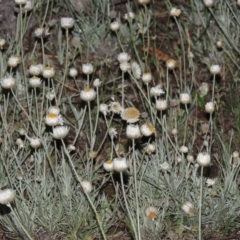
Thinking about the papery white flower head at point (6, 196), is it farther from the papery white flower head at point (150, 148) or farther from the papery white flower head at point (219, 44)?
the papery white flower head at point (219, 44)

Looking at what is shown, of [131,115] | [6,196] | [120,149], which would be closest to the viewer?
[6,196]

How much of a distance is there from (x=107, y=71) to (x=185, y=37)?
0.45 meters

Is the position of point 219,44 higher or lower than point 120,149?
higher

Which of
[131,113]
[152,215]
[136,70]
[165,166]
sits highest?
[131,113]

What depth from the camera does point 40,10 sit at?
3.50 metres

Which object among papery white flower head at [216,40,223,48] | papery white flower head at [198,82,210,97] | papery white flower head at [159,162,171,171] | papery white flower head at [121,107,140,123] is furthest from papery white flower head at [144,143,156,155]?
papery white flower head at [216,40,223,48]

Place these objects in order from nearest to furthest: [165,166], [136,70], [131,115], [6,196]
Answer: [6,196] < [131,115] < [165,166] < [136,70]

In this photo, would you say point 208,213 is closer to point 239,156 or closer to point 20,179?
point 239,156

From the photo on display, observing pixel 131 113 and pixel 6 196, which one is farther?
pixel 131 113

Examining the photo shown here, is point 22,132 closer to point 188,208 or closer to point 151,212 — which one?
point 151,212

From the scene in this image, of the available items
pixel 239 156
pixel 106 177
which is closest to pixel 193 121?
pixel 239 156

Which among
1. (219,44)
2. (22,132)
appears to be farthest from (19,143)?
(219,44)

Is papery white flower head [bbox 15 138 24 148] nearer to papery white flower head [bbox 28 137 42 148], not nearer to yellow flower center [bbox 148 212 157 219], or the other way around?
papery white flower head [bbox 28 137 42 148]

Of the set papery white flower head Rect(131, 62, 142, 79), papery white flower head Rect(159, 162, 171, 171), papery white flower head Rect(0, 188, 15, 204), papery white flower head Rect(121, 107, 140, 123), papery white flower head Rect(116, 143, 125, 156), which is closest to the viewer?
papery white flower head Rect(0, 188, 15, 204)
